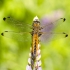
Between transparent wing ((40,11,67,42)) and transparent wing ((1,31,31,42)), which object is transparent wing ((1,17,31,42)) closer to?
transparent wing ((1,31,31,42))

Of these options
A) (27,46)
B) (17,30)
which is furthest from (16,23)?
(27,46)

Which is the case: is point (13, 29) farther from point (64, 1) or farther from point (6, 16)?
point (64, 1)

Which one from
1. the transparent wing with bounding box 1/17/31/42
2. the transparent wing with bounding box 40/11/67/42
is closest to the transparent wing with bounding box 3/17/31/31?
the transparent wing with bounding box 1/17/31/42

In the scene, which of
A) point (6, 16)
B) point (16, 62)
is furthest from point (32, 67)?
point (6, 16)

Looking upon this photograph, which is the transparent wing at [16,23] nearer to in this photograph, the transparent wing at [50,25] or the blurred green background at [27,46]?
the blurred green background at [27,46]

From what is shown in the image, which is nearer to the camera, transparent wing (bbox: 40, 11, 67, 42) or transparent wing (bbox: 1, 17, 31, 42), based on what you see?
transparent wing (bbox: 1, 17, 31, 42)

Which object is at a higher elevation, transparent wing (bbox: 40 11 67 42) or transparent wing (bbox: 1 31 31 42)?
transparent wing (bbox: 40 11 67 42)

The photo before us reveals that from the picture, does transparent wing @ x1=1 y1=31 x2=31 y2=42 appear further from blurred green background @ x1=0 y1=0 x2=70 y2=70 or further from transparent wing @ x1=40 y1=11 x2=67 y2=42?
transparent wing @ x1=40 y1=11 x2=67 y2=42

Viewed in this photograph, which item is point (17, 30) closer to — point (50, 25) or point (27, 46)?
point (27, 46)
